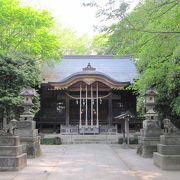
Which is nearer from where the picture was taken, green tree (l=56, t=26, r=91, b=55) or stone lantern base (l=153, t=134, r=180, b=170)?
stone lantern base (l=153, t=134, r=180, b=170)

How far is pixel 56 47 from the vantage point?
726 inches

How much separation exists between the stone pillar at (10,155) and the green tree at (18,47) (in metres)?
7.19

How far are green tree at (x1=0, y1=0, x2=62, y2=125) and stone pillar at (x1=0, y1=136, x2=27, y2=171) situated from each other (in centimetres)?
719

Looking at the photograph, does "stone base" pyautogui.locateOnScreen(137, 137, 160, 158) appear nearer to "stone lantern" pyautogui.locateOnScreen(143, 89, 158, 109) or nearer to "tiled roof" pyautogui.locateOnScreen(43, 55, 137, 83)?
"stone lantern" pyautogui.locateOnScreen(143, 89, 158, 109)

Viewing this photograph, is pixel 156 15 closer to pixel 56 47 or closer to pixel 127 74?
pixel 56 47

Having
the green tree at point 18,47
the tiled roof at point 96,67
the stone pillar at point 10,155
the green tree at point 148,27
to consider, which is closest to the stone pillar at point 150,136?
the green tree at point 148,27

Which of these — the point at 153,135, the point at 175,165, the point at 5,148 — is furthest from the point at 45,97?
the point at 175,165

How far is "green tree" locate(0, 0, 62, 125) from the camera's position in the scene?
14.7 m

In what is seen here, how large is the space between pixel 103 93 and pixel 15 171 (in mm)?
15060

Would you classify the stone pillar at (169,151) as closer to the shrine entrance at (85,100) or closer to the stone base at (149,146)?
the stone base at (149,146)

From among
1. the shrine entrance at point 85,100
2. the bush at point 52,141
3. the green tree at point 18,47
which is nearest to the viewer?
the green tree at point 18,47

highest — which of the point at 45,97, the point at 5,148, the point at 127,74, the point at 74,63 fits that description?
the point at 74,63

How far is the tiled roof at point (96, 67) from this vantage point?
74.7 ft

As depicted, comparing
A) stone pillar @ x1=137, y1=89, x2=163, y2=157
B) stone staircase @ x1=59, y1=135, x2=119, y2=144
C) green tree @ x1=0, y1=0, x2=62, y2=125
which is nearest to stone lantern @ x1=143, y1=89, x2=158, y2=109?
stone pillar @ x1=137, y1=89, x2=163, y2=157
